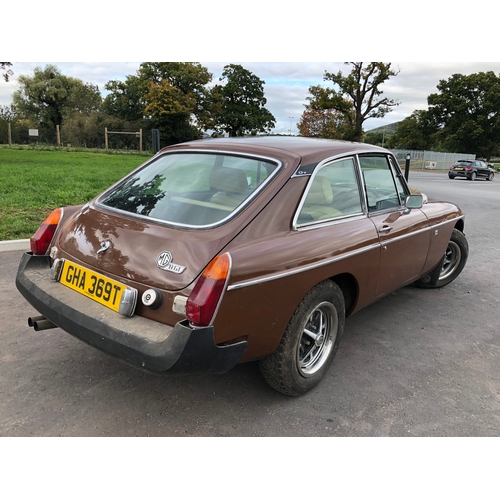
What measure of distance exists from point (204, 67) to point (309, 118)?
18.8m

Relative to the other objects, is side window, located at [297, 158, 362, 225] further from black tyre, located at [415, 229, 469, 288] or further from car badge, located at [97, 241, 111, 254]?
black tyre, located at [415, 229, 469, 288]

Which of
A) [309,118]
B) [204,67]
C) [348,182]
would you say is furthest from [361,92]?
[348,182]

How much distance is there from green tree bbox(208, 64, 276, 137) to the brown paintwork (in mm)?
51130

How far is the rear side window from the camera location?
273 centimetres

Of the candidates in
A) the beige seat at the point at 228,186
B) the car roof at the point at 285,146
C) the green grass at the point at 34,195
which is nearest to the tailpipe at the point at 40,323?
the beige seat at the point at 228,186

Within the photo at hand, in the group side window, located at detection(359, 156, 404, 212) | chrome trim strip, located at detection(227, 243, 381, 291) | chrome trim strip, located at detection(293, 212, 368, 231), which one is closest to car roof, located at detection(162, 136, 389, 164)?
side window, located at detection(359, 156, 404, 212)

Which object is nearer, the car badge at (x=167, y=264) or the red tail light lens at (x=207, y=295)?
the red tail light lens at (x=207, y=295)

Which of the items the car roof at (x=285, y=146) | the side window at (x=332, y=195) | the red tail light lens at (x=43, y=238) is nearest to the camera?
the side window at (x=332, y=195)

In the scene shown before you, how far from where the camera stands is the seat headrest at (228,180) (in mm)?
2928

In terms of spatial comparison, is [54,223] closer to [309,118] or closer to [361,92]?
[361,92]

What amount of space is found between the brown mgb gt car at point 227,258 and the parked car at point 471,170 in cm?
3149

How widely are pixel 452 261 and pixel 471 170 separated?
29.9m

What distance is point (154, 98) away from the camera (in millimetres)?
43625

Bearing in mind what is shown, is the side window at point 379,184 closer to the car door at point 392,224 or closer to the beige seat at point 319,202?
the car door at point 392,224
